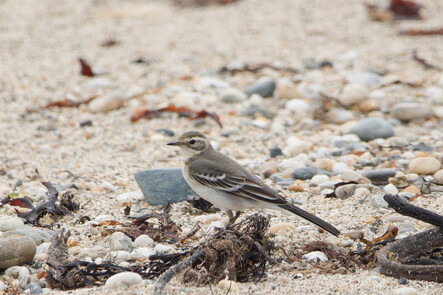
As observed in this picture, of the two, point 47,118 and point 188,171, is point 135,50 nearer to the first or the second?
point 47,118

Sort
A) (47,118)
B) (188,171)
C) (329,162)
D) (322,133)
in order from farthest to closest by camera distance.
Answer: (47,118) < (322,133) < (329,162) < (188,171)

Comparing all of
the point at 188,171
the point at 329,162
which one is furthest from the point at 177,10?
the point at 188,171

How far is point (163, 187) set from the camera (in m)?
6.91

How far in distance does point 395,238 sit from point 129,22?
11322mm

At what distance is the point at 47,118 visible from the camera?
10.3 metres

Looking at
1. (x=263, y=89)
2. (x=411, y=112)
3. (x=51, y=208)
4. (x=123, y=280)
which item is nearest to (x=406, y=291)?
(x=123, y=280)

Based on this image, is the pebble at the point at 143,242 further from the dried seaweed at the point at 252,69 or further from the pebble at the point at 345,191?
the dried seaweed at the point at 252,69

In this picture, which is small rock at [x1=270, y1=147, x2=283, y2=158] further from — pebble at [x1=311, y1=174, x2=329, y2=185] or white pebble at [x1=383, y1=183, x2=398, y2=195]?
white pebble at [x1=383, y1=183, x2=398, y2=195]

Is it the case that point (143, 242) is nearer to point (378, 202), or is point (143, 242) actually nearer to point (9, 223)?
point (9, 223)

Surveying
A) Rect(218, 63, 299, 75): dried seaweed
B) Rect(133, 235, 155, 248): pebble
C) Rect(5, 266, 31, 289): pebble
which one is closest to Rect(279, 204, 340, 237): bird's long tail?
Rect(133, 235, 155, 248): pebble

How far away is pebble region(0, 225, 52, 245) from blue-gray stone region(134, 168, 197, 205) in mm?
1290

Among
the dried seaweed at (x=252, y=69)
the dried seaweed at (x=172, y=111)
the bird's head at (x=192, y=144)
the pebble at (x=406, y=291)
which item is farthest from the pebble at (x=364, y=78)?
the pebble at (x=406, y=291)

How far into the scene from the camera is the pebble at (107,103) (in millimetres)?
10359

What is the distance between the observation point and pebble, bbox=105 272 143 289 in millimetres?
4703
